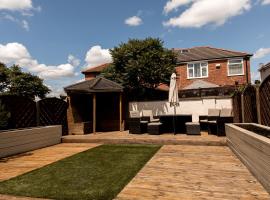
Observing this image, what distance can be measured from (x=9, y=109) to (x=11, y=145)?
5.39 ft

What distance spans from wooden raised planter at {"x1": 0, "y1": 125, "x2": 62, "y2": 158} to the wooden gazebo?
2011mm

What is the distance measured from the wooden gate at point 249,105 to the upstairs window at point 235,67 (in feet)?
51.7

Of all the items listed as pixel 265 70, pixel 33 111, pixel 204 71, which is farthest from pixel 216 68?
pixel 33 111

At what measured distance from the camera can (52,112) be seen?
992 cm

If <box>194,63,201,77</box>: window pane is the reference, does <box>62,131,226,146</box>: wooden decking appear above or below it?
below

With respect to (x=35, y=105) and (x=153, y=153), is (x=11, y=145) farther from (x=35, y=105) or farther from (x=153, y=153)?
(x=153, y=153)

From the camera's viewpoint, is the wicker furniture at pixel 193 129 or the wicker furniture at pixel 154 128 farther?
the wicker furniture at pixel 154 128

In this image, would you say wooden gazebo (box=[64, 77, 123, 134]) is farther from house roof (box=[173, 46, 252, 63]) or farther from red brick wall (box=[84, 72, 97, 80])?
red brick wall (box=[84, 72, 97, 80])

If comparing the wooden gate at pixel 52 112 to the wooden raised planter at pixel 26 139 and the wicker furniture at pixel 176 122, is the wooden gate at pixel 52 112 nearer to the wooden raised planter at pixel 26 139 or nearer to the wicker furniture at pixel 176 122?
the wooden raised planter at pixel 26 139

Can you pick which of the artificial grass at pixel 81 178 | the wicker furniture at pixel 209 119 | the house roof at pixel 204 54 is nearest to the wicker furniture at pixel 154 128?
the wicker furniture at pixel 209 119

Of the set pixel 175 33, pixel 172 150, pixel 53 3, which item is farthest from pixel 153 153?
pixel 175 33

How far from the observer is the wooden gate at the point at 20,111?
7863 mm

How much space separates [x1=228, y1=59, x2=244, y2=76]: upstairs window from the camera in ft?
72.5

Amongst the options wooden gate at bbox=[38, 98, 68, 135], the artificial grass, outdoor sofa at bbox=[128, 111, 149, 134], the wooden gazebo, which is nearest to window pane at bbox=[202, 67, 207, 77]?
the wooden gazebo
